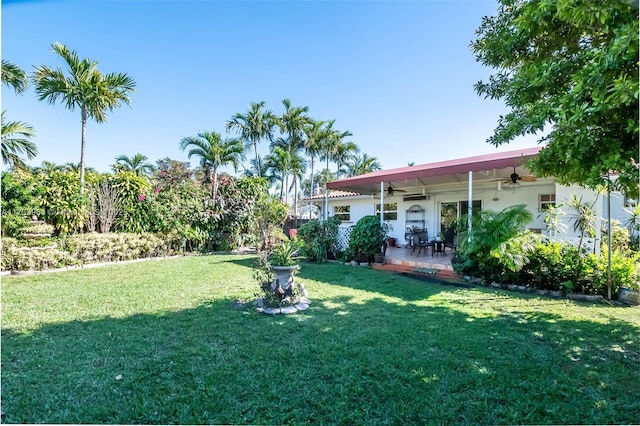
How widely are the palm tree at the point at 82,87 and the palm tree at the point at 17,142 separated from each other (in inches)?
70.1

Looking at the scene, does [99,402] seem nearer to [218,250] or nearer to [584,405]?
[584,405]

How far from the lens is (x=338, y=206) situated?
18000 mm

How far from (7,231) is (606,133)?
1237 centimetres

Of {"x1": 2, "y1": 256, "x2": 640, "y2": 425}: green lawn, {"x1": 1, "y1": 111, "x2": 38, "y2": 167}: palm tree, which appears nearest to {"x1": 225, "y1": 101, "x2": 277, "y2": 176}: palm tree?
{"x1": 1, "y1": 111, "x2": 38, "y2": 167}: palm tree

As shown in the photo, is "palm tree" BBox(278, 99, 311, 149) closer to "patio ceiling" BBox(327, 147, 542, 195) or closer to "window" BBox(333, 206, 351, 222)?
"window" BBox(333, 206, 351, 222)

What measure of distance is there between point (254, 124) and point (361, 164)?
11.9 m

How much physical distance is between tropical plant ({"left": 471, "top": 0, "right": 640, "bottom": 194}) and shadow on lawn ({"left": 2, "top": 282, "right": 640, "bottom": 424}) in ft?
6.59

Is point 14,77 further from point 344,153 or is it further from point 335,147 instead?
point 344,153

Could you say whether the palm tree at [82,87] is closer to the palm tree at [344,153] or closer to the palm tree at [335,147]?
the palm tree at [335,147]

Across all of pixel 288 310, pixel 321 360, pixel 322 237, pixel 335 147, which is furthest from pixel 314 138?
pixel 321 360

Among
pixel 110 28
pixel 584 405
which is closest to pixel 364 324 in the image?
pixel 584 405

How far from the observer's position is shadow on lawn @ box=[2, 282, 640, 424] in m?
2.53

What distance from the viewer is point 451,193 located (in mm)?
12953

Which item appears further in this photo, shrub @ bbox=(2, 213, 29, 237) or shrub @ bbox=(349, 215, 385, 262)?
shrub @ bbox=(349, 215, 385, 262)
